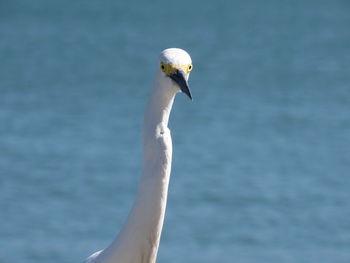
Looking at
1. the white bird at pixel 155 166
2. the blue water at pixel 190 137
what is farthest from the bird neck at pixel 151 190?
the blue water at pixel 190 137

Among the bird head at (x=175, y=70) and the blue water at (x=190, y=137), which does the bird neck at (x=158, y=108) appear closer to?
the bird head at (x=175, y=70)

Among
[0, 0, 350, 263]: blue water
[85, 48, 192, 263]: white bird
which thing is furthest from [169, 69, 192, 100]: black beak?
[0, 0, 350, 263]: blue water

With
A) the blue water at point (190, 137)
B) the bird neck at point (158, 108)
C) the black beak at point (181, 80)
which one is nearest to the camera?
the black beak at point (181, 80)

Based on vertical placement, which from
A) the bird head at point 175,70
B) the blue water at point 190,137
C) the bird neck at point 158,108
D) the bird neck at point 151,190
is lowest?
the bird neck at point 151,190

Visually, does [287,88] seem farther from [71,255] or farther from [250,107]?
[71,255]

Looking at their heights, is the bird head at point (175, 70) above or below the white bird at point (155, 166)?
above

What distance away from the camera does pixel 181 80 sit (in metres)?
4.80

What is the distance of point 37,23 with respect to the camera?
31500 mm

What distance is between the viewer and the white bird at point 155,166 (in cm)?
484

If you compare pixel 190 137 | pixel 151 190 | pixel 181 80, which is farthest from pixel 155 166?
pixel 190 137

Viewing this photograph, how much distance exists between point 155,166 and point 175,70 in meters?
0.50

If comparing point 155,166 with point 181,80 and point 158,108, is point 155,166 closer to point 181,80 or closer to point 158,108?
point 158,108

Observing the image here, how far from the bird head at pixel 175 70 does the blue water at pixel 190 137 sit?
8.15m

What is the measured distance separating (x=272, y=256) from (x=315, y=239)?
85 centimetres
